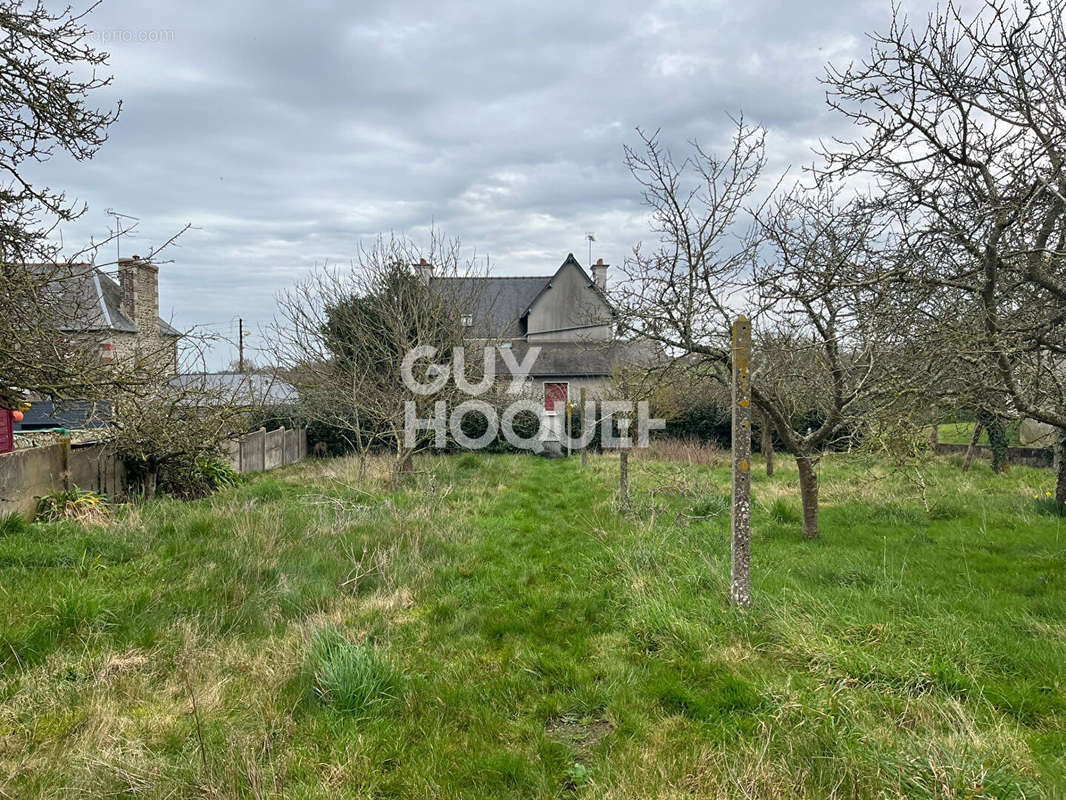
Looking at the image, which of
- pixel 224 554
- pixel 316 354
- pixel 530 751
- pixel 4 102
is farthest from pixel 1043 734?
pixel 316 354

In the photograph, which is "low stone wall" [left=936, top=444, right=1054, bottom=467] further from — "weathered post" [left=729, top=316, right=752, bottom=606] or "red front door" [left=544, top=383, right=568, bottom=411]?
"weathered post" [left=729, top=316, right=752, bottom=606]

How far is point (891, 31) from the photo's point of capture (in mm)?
4695

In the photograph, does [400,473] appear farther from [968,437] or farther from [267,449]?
[968,437]

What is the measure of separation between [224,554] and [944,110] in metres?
7.72

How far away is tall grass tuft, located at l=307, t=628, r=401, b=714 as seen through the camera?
3672mm

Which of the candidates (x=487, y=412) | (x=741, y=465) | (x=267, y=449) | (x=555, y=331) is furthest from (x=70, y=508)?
(x=555, y=331)

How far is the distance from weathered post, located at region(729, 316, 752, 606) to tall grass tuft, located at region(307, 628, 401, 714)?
2754 millimetres

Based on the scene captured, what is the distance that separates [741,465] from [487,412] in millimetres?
11523

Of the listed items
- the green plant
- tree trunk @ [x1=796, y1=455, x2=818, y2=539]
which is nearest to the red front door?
tree trunk @ [x1=796, y1=455, x2=818, y2=539]

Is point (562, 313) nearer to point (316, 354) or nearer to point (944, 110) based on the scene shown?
point (316, 354)

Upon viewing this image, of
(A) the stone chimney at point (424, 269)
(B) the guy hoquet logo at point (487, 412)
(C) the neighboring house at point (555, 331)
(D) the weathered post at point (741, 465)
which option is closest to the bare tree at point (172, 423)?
(B) the guy hoquet logo at point (487, 412)

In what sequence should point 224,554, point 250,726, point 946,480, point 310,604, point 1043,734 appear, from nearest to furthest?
point 1043,734, point 250,726, point 310,604, point 224,554, point 946,480

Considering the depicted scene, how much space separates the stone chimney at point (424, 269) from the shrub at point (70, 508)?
26.2 feet

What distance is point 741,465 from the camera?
198 inches
